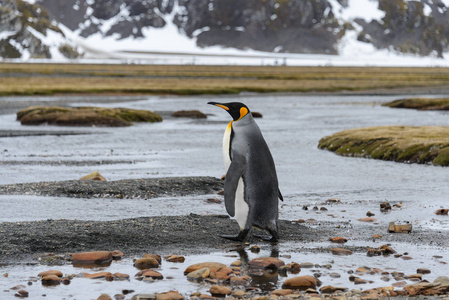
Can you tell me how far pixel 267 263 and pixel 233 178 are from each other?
2122 millimetres

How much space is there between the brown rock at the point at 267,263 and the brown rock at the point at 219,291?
4.31ft

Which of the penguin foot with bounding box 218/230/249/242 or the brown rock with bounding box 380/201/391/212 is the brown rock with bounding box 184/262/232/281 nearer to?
the penguin foot with bounding box 218/230/249/242

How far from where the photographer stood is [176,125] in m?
41.6

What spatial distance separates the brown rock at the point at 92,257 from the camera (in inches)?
392

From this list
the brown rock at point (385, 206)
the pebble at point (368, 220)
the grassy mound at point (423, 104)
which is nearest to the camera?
the pebble at point (368, 220)

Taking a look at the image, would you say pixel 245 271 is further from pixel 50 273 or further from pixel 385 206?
pixel 385 206

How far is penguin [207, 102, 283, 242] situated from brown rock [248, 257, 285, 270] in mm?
1591

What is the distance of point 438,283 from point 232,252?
316cm

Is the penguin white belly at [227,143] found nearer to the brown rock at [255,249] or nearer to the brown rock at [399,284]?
the brown rock at [255,249]

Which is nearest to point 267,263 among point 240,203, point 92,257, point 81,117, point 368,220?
point 240,203

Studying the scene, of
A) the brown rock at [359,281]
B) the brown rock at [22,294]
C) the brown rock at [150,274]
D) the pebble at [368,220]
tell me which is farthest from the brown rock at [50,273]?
the pebble at [368,220]

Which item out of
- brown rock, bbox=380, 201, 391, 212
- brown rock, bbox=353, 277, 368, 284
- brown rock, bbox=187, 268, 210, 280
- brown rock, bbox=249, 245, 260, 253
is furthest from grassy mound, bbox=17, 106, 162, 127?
brown rock, bbox=353, 277, 368, 284

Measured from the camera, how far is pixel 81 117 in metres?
41.5

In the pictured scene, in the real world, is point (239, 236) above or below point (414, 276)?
below
